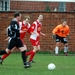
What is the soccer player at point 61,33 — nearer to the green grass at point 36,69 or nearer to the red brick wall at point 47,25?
the red brick wall at point 47,25

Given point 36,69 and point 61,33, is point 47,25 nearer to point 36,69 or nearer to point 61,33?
point 61,33

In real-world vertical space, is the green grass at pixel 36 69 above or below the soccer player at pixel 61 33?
below

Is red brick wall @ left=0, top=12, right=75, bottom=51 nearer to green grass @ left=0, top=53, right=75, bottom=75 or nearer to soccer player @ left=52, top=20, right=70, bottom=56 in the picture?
soccer player @ left=52, top=20, right=70, bottom=56

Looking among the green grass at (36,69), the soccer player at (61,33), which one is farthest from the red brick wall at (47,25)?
the green grass at (36,69)

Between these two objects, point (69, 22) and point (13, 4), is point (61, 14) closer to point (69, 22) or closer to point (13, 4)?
point (69, 22)

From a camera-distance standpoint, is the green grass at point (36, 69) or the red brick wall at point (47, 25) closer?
the green grass at point (36, 69)

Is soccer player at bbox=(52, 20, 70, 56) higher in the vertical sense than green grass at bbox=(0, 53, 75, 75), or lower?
higher

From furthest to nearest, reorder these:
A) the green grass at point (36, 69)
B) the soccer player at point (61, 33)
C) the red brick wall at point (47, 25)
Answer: the red brick wall at point (47, 25) < the soccer player at point (61, 33) < the green grass at point (36, 69)

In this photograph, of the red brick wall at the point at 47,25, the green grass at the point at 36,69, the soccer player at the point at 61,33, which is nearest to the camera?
the green grass at the point at 36,69

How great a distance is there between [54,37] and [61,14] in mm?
1947

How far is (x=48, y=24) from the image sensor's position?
758 inches

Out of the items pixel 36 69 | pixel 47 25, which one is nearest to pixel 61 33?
pixel 47 25

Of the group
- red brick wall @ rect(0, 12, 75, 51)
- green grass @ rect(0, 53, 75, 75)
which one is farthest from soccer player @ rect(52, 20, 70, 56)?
green grass @ rect(0, 53, 75, 75)

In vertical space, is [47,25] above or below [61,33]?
above
